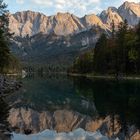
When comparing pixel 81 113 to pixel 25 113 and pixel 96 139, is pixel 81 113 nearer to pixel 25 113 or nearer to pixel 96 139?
pixel 25 113

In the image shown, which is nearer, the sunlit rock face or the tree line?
the sunlit rock face

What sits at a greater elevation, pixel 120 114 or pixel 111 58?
pixel 111 58

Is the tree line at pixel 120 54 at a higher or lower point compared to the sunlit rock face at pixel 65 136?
higher

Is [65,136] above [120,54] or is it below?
below

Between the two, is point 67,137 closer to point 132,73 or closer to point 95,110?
point 95,110

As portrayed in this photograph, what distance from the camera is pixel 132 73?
139m

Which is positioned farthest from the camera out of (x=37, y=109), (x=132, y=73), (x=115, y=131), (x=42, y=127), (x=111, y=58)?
(x=111, y=58)

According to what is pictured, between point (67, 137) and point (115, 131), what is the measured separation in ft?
19.1

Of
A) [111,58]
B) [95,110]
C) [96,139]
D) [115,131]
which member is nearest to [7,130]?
[96,139]

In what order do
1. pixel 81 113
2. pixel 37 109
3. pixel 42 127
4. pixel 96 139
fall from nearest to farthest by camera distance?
pixel 96 139 → pixel 42 127 → pixel 81 113 → pixel 37 109

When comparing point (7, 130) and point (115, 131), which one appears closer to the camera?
point (7, 130)

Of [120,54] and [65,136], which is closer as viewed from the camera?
[65,136]

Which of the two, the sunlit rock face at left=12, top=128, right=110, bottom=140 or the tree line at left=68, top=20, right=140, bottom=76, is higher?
the tree line at left=68, top=20, right=140, bottom=76

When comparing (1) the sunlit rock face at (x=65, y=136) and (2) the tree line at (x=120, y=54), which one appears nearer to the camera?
(1) the sunlit rock face at (x=65, y=136)
